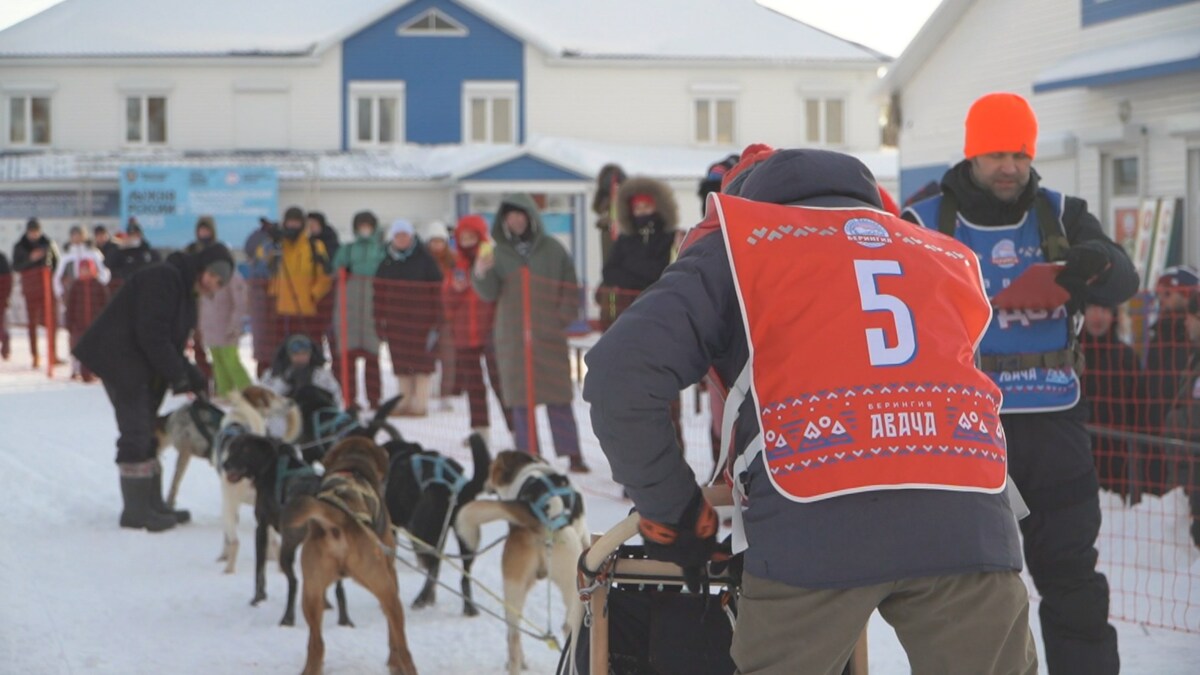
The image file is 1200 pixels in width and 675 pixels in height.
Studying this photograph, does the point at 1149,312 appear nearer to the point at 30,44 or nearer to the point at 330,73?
the point at 330,73

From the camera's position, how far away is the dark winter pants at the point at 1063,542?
3.84m

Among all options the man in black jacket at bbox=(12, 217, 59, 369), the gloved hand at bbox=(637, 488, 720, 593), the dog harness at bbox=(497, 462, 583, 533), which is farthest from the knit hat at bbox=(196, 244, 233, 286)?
the man in black jacket at bbox=(12, 217, 59, 369)

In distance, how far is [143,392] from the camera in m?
7.82

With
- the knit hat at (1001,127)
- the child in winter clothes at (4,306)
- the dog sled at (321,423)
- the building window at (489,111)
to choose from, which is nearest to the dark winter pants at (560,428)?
the dog sled at (321,423)

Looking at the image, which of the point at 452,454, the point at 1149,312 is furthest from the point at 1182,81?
the point at 452,454

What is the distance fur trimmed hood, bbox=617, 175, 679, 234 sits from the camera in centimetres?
825

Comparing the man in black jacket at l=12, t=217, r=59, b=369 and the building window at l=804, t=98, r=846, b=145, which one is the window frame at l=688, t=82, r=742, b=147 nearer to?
the building window at l=804, t=98, r=846, b=145

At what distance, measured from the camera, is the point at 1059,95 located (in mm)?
13336

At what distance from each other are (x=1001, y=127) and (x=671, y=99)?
26500mm

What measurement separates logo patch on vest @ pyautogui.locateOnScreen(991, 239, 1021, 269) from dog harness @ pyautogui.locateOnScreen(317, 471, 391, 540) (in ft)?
7.61

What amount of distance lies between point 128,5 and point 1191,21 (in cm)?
2559

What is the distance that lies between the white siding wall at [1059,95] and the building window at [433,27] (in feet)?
53.3

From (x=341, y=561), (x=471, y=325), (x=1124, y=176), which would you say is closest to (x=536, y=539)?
(x=341, y=561)

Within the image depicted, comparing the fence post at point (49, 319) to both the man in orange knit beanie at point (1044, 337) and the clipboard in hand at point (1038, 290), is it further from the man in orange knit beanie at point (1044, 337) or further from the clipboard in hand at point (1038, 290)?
the clipboard in hand at point (1038, 290)
